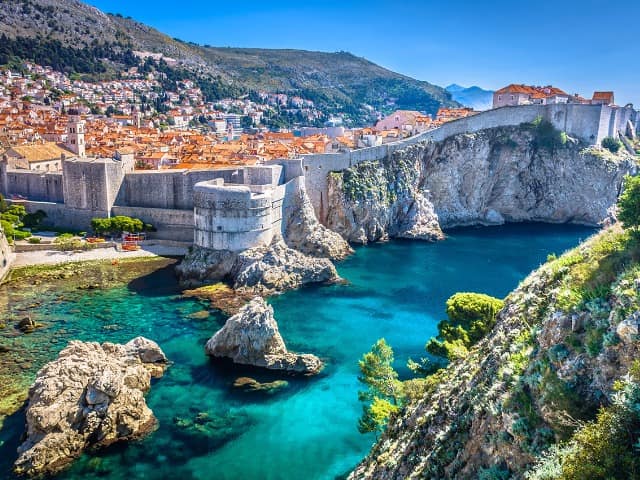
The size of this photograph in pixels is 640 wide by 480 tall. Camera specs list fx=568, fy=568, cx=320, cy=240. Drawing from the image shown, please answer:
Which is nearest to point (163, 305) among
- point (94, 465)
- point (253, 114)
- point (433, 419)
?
point (94, 465)

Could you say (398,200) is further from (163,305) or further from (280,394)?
(280,394)

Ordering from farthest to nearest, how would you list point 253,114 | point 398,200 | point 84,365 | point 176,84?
1. point 176,84
2. point 253,114
3. point 398,200
4. point 84,365

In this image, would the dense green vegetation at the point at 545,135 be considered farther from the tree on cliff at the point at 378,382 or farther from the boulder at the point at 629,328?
the boulder at the point at 629,328

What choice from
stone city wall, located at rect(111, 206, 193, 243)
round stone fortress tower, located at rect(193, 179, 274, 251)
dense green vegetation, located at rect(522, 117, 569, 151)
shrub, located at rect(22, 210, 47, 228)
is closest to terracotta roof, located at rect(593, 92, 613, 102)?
dense green vegetation, located at rect(522, 117, 569, 151)

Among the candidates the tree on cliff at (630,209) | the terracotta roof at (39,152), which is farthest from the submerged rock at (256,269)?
the tree on cliff at (630,209)

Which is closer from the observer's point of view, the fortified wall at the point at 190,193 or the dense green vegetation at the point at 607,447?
the dense green vegetation at the point at 607,447

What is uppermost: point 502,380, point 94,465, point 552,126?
point 552,126
